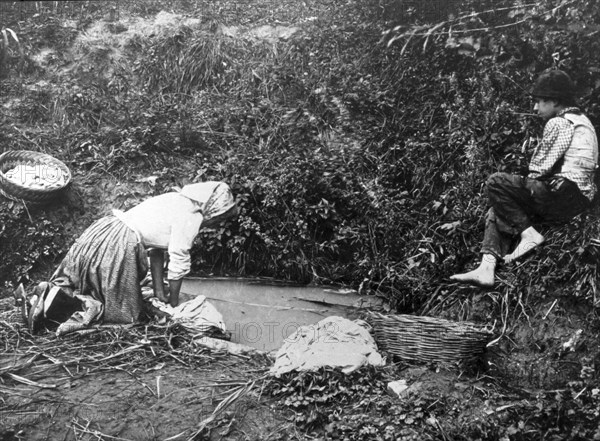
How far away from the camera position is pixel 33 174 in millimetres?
4965

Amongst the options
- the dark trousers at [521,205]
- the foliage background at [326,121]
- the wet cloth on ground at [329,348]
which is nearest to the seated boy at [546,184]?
the dark trousers at [521,205]

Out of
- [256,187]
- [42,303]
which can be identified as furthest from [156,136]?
[42,303]

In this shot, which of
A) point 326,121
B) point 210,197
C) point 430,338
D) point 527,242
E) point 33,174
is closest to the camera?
point 430,338

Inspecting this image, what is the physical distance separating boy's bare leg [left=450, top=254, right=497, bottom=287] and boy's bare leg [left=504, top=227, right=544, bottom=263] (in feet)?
0.36

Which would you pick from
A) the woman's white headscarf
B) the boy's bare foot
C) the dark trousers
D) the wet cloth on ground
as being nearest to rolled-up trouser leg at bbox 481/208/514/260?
the dark trousers

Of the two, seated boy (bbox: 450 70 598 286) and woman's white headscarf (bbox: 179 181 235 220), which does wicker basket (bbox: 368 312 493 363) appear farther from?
woman's white headscarf (bbox: 179 181 235 220)

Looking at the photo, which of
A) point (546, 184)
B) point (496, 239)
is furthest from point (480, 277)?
point (546, 184)

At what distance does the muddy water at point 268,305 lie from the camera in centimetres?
446

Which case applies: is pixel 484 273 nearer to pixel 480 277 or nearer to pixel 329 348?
pixel 480 277

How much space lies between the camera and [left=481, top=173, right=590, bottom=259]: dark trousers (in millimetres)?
4305

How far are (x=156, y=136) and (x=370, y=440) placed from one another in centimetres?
270

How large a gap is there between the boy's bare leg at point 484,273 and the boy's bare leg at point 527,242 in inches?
4.3

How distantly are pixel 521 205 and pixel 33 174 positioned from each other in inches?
132

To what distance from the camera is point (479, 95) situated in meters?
4.98
